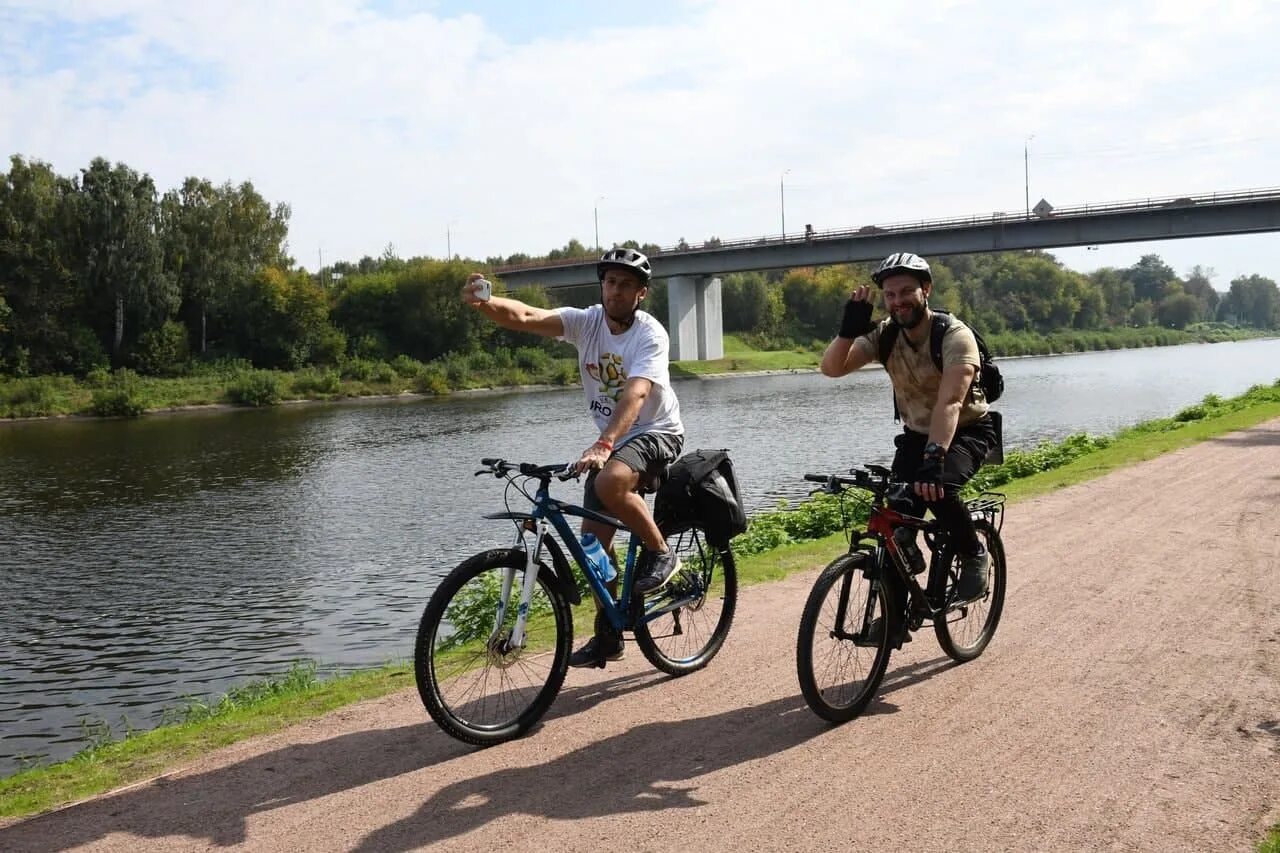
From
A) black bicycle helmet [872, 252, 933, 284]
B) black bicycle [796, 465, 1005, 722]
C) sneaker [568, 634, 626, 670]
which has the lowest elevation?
sneaker [568, 634, 626, 670]

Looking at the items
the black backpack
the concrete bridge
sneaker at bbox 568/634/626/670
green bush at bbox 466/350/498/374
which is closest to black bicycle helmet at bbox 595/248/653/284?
the black backpack

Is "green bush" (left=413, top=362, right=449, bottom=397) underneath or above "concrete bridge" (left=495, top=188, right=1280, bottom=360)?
underneath

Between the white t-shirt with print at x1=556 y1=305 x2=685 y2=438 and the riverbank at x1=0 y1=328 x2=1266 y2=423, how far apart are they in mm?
54672

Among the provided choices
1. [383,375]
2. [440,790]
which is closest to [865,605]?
[440,790]

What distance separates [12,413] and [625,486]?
185 feet

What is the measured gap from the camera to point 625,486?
17.2 feet

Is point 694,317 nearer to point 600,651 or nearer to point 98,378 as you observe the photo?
point 98,378

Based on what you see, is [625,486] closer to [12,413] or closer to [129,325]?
[12,413]

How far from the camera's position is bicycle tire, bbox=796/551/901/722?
16.4 feet

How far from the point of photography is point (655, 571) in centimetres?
557

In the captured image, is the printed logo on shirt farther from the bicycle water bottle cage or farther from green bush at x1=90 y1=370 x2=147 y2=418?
green bush at x1=90 y1=370 x2=147 y2=418

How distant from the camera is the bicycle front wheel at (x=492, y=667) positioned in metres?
4.80

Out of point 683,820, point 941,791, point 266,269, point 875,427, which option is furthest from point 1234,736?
point 266,269

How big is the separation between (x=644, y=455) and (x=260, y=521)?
646 inches
